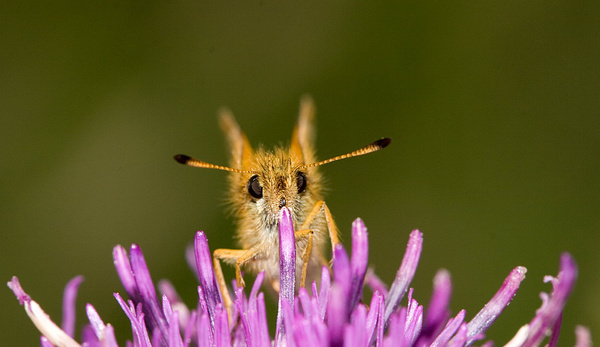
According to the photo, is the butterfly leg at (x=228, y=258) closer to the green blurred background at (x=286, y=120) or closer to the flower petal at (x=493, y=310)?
the flower petal at (x=493, y=310)

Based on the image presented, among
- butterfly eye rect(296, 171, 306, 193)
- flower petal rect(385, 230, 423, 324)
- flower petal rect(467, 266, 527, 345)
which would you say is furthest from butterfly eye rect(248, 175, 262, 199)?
flower petal rect(467, 266, 527, 345)

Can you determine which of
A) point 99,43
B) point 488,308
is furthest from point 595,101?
point 99,43

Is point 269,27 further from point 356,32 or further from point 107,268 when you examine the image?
point 107,268

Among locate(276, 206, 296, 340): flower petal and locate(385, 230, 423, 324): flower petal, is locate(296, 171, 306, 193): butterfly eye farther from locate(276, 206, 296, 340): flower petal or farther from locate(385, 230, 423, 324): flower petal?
locate(385, 230, 423, 324): flower petal

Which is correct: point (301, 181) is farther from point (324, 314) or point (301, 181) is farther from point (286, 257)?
point (324, 314)

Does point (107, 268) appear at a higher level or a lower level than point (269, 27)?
lower

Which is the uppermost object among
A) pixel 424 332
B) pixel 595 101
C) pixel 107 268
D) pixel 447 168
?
pixel 595 101

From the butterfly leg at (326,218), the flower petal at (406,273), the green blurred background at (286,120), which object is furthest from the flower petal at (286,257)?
the green blurred background at (286,120)
